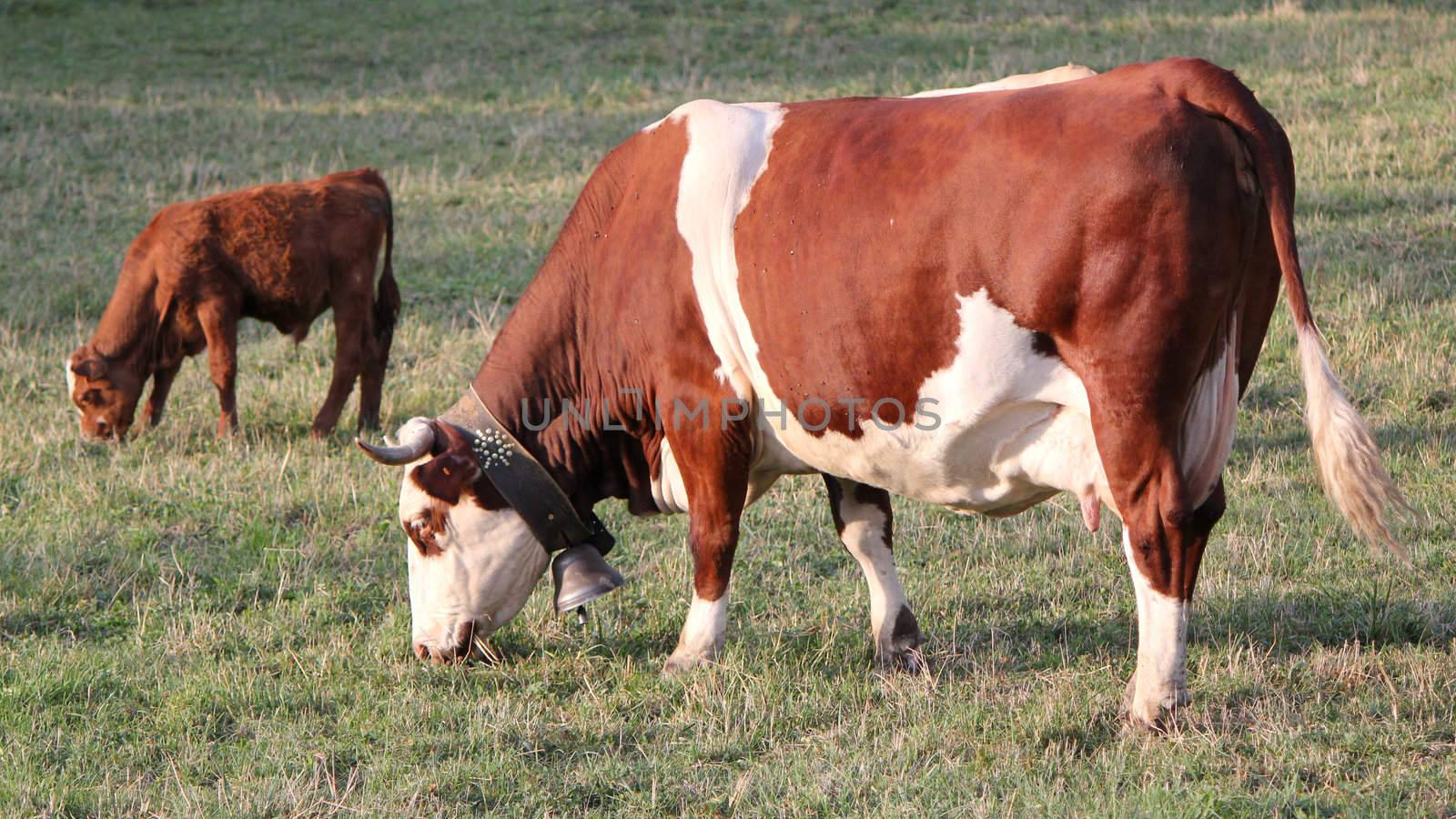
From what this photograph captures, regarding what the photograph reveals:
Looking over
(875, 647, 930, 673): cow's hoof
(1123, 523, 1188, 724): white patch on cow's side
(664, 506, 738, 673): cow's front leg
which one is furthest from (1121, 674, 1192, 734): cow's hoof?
(664, 506, 738, 673): cow's front leg

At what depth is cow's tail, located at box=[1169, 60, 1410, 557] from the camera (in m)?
4.03

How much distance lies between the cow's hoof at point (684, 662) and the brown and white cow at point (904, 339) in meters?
0.02

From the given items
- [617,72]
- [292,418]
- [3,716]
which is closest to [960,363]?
[3,716]

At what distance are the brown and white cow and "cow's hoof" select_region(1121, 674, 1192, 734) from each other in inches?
0.4

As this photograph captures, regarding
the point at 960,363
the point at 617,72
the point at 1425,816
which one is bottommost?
the point at 617,72

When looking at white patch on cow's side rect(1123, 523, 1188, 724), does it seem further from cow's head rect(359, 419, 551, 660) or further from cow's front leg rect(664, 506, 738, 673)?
cow's head rect(359, 419, 551, 660)

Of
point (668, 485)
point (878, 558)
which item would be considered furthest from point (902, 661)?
point (668, 485)

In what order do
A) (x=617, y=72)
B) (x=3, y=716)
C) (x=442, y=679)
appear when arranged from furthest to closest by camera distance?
(x=617, y=72), (x=442, y=679), (x=3, y=716)

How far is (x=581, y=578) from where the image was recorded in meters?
5.18

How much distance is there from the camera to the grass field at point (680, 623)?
4.30 metres

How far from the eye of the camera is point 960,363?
4305mm

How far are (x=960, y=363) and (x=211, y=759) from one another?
2.63m

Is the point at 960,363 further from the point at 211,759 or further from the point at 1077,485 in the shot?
the point at 211,759

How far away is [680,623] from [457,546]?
3.19 feet
